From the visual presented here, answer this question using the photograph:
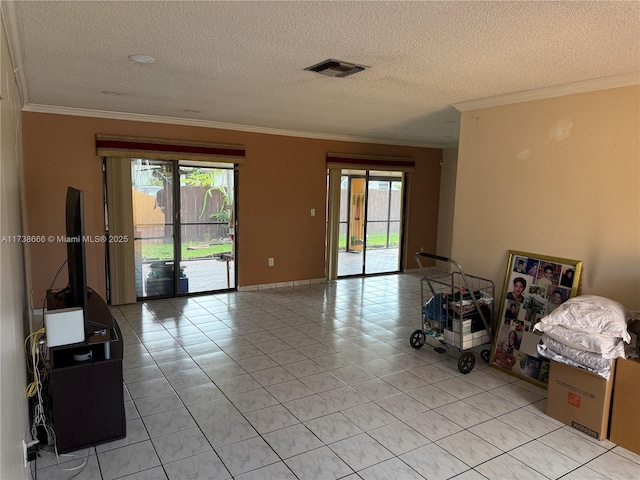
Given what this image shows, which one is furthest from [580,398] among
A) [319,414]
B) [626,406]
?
[319,414]

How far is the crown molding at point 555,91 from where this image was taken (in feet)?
10.2

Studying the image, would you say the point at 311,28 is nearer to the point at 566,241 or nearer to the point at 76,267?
the point at 76,267

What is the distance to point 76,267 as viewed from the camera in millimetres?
2676

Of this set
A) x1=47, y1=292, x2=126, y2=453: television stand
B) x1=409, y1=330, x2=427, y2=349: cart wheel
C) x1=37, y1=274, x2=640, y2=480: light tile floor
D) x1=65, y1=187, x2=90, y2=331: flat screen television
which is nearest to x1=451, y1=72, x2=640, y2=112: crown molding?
x1=409, y1=330, x2=427, y2=349: cart wheel

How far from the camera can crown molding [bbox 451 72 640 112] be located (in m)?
3.11

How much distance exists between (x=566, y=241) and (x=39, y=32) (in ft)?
13.3

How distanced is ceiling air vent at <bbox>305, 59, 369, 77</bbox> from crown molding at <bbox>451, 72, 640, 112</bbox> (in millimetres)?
1593

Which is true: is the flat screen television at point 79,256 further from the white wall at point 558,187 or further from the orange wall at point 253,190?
the white wall at point 558,187

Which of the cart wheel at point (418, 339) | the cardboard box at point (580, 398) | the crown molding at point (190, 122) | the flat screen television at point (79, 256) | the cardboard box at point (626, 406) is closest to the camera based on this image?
the flat screen television at point (79, 256)

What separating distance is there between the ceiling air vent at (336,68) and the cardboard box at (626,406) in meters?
2.68

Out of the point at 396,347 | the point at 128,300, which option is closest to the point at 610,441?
the point at 396,347

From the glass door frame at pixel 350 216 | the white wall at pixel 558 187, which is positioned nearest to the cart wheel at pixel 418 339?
the white wall at pixel 558 187

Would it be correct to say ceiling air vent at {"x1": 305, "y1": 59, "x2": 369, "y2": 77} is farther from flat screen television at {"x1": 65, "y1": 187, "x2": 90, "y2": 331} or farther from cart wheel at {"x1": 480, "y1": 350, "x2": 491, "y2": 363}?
cart wheel at {"x1": 480, "y1": 350, "x2": 491, "y2": 363}

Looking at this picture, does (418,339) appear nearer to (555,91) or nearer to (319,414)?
(319,414)
